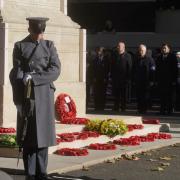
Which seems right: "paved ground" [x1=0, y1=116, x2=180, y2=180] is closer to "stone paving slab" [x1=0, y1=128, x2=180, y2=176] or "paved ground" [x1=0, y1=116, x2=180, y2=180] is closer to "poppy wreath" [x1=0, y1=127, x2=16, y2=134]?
"stone paving slab" [x1=0, y1=128, x2=180, y2=176]

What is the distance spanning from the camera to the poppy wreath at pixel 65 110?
14.8 meters

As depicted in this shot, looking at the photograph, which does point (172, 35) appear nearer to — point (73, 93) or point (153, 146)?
point (73, 93)

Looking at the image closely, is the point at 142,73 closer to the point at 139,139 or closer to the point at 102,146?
the point at 139,139

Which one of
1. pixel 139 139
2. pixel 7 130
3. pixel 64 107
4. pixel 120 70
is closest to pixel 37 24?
pixel 7 130

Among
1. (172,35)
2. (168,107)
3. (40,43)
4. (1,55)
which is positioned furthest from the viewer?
(172,35)

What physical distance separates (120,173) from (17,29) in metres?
4.46

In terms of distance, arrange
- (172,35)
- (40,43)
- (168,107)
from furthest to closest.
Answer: (172,35) < (168,107) < (40,43)

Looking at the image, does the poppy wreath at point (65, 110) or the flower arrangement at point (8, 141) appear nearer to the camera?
the flower arrangement at point (8, 141)

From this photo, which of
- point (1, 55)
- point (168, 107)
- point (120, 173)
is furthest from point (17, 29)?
point (168, 107)

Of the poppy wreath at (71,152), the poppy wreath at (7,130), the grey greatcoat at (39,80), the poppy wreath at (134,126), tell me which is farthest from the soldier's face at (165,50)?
the grey greatcoat at (39,80)

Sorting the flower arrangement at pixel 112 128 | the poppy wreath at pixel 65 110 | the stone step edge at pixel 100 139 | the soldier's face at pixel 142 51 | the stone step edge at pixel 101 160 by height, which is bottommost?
the stone step edge at pixel 101 160

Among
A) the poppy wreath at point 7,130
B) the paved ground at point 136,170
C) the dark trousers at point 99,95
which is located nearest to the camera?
the paved ground at point 136,170

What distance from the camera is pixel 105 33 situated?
3497 centimetres

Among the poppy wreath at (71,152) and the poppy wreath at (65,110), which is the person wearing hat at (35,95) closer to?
the poppy wreath at (71,152)
